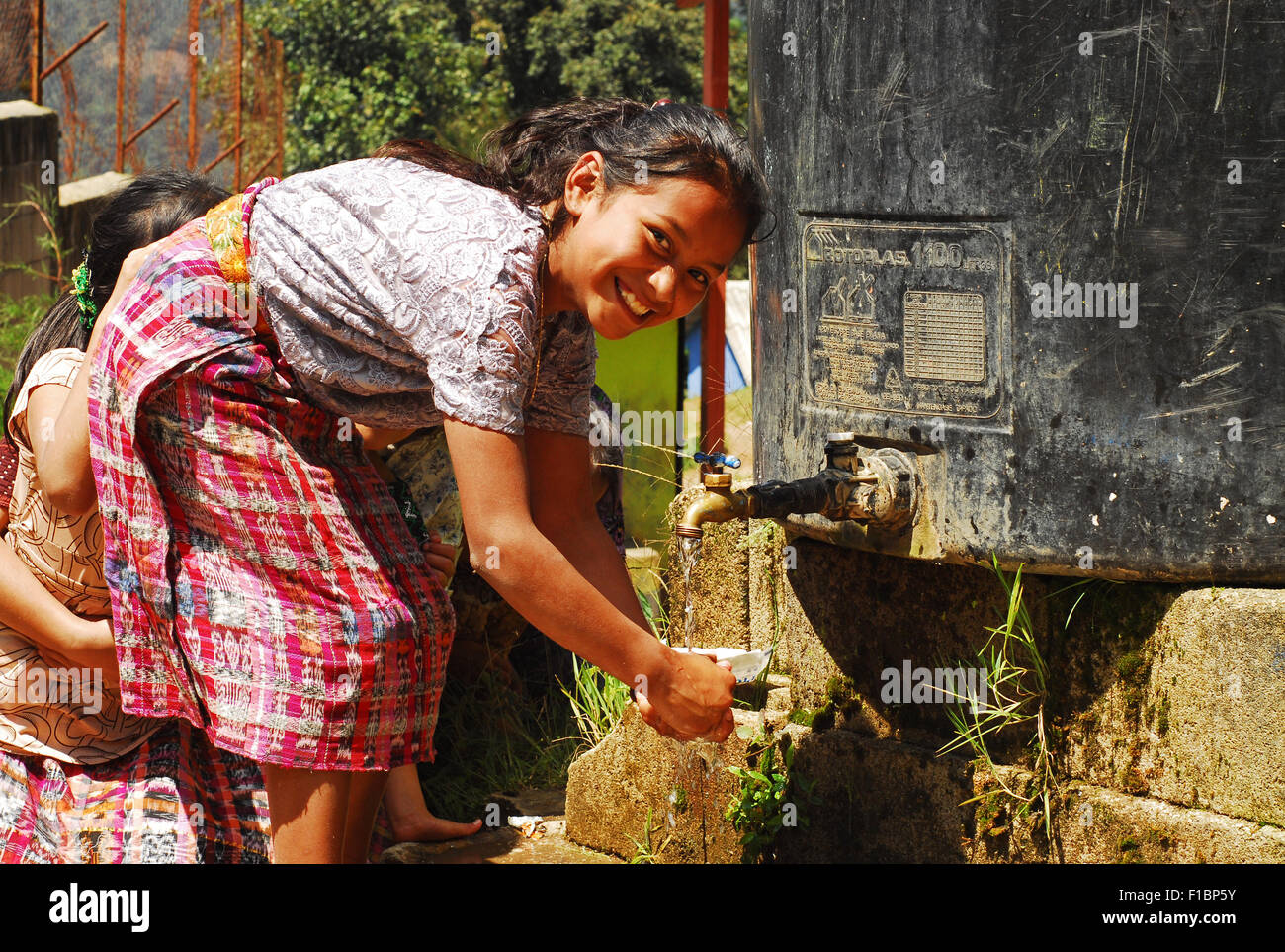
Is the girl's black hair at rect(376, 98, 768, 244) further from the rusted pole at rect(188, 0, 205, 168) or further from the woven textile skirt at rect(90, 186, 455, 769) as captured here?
the rusted pole at rect(188, 0, 205, 168)

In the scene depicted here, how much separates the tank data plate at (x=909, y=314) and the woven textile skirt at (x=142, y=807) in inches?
58.6

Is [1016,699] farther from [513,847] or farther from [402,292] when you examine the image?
[402,292]

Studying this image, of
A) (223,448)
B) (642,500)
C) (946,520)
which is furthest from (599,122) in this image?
(642,500)

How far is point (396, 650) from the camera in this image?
2.37 metres

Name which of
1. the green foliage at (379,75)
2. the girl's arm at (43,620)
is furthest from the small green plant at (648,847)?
Answer: the green foliage at (379,75)

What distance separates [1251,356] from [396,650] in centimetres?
158

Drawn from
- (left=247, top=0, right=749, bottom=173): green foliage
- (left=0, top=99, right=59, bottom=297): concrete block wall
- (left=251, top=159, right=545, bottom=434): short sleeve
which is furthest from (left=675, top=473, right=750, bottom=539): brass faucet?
(left=247, top=0, right=749, bottom=173): green foliage

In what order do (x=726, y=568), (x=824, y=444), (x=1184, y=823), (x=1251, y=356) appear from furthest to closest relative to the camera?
(x=726, y=568) → (x=824, y=444) → (x=1184, y=823) → (x=1251, y=356)

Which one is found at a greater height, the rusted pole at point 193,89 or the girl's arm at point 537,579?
the rusted pole at point 193,89

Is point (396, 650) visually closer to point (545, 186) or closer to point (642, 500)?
point (545, 186)

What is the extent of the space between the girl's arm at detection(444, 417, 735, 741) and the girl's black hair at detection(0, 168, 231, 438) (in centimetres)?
113

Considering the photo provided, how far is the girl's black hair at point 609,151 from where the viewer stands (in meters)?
2.15

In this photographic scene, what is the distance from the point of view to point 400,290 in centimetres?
209

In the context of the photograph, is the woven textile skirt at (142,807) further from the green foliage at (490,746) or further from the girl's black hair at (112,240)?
the green foliage at (490,746)
